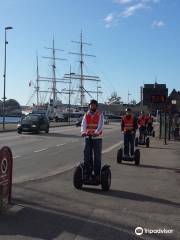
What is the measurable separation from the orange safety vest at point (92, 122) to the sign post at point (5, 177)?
3029 millimetres

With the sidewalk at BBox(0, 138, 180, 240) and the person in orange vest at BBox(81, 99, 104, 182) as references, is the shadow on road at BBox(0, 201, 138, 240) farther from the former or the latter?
the person in orange vest at BBox(81, 99, 104, 182)

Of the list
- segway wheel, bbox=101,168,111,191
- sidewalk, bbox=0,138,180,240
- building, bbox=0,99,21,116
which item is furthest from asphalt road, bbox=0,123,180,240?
building, bbox=0,99,21,116

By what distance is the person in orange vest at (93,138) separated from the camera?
12.0 meters

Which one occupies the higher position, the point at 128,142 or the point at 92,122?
the point at 92,122

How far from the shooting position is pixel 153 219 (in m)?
8.81

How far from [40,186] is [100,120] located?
1.84 m

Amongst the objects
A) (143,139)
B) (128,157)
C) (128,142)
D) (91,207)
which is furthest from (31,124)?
(91,207)

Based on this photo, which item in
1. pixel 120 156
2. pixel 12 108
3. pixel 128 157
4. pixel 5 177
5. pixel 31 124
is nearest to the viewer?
pixel 5 177

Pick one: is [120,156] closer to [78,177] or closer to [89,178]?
[89,178]

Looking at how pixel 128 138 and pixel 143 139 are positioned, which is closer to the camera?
pixel 128 138

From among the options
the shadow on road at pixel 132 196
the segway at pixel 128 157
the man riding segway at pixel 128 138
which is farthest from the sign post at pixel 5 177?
the man riding segway at pixel 128 138

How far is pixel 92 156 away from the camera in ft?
40.0

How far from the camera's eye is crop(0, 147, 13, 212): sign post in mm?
8922

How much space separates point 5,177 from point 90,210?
4.73 feet
